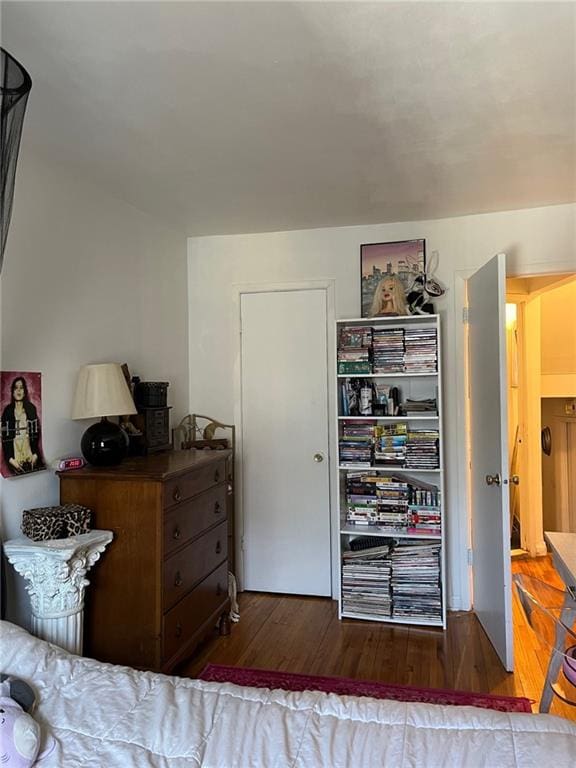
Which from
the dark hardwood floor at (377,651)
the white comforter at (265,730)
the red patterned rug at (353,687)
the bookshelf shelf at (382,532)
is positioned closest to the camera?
the white comforter at (265,730)

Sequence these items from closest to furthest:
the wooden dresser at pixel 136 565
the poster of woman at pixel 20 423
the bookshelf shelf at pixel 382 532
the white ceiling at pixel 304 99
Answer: the white ceiling at pixel 304 99 → the poster of woman at pixel 20 423 → the wooden dresser at pixel 136 565 → the bookshelf shelf at pixel 382 532

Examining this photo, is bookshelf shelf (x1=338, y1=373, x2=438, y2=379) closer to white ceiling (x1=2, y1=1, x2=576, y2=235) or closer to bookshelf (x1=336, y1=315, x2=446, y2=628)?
Answer: bookshelf (x1=336, y1=315, x2=446, y2=628)

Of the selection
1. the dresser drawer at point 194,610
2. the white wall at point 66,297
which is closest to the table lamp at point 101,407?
the white wall at point 66,297

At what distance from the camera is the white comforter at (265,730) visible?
1149 millimetres

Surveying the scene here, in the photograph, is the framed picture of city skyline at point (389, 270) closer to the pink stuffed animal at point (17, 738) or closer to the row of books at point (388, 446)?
the row of books at point (388, 446)

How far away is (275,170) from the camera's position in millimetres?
2492

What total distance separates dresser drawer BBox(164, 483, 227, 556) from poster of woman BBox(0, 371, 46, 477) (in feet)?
1.97

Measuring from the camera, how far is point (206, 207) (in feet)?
10.0

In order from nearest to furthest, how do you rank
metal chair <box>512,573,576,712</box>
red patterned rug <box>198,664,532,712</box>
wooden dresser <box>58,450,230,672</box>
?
metal chair <box>512,573,576,712</box> < wooden dresser <box>58,450,230,672</box> < red patterned rug <box>198,664,532,712</box>

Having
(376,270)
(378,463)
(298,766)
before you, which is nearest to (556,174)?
(376,270)

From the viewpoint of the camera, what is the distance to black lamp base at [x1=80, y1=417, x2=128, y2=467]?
2.35 m

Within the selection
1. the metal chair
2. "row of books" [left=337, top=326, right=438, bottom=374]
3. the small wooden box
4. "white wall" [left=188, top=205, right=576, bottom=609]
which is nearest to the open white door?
"white wall" [left=188, top=205, right=576, bottom=609]

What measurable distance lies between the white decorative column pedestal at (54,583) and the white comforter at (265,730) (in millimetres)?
486

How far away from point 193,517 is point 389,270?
1.94 m
